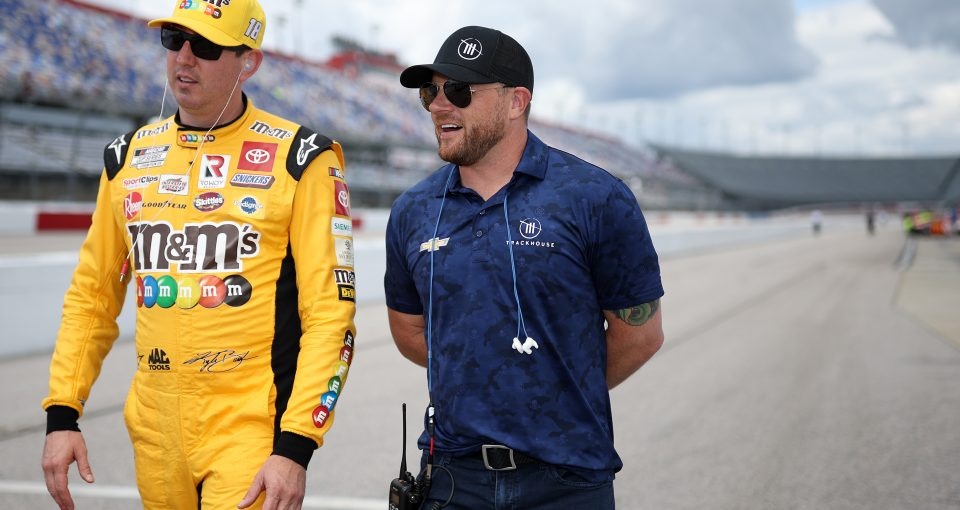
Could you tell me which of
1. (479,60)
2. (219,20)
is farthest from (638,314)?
(219,20)

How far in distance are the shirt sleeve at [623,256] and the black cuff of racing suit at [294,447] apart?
848 mm

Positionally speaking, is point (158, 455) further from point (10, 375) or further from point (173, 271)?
point (10, 375)

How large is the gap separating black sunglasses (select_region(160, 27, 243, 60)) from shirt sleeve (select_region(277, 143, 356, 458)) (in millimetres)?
401

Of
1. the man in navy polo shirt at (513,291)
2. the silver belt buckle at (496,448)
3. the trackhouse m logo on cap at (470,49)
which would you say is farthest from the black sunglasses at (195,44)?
the silver belt buckle at (496,448)

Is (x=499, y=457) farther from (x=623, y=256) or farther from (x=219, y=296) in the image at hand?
→ (x=219, y=296)

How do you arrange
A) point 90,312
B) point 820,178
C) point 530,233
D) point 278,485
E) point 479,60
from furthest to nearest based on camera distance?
point 820,178 < point 90,312 < point 479,60 < point 530,233 < point 278,485

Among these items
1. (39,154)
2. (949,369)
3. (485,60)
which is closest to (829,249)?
(949,369)

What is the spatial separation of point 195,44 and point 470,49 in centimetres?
76

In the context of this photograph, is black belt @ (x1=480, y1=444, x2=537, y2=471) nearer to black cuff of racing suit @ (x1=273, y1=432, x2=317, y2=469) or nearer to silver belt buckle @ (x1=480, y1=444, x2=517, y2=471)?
silver belt buckle @ (x1=480, y1=444, x2=517, y2=471)

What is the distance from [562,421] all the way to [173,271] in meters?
1.11

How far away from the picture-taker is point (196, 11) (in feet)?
7.26

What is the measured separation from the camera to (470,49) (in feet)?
7.12

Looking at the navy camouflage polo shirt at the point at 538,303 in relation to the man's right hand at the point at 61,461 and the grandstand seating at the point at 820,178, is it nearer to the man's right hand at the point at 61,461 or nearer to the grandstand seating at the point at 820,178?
the man's right hand at the point at 61,461

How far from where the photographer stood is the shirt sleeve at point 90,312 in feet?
7.42
